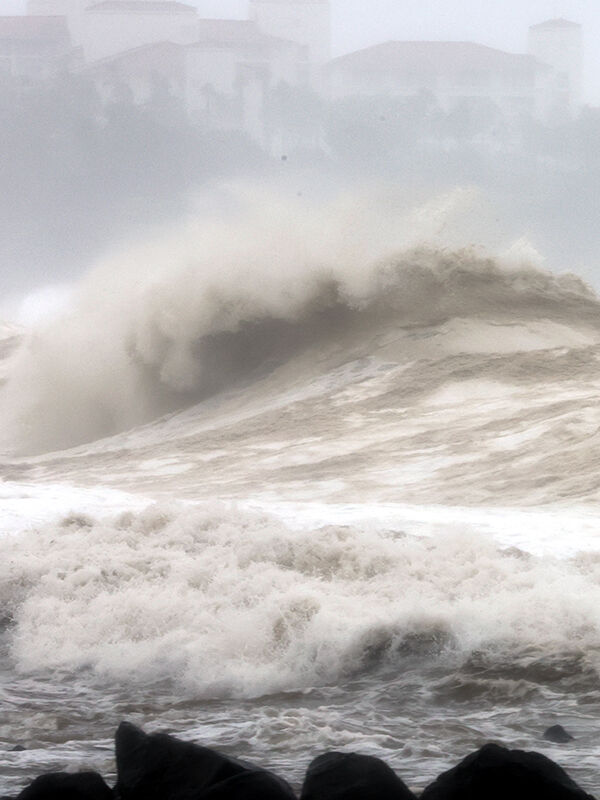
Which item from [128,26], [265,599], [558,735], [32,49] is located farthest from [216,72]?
[558,735]

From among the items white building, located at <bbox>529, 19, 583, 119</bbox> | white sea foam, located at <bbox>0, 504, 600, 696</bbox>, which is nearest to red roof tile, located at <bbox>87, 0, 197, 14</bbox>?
white building, located at <bbox>529, 19, 583, 119</bbox>

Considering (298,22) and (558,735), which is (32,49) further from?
(558,735)

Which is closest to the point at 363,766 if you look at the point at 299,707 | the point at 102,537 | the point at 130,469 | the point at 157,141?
the point at 299,707

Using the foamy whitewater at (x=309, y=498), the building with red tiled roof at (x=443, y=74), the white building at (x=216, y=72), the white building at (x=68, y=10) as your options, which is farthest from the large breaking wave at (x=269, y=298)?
the white building at (x=68, y=10)

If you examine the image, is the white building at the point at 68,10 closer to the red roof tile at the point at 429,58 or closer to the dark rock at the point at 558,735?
the red roof tile at the point at 429,58

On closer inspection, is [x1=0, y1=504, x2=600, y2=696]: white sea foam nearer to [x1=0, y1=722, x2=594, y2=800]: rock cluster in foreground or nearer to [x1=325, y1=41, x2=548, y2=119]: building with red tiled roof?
[x1=0, y1=722, x2=594, y2=800]: rock cluster in foreground

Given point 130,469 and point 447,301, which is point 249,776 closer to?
point 130,469
